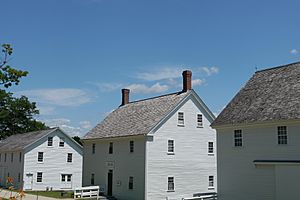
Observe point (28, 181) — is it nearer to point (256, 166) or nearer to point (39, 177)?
point (39, 177)

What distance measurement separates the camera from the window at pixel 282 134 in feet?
73.4

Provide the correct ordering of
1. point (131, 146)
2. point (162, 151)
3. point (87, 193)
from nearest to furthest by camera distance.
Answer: point (162, 151)
point (131, 146)
point (87, 193)

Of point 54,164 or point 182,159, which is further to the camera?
point 54,164

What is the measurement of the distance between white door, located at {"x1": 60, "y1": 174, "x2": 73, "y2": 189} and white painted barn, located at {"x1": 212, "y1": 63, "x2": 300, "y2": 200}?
90.7ft

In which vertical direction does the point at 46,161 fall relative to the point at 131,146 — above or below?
below

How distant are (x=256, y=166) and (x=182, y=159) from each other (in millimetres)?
11162

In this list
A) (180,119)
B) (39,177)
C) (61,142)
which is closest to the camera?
(180,119)

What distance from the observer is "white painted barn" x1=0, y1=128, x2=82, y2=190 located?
4653 centimetres

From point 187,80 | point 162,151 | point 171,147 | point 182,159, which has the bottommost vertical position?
point 182,159

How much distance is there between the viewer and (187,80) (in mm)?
35562

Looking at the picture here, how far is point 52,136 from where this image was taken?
48.8 meters

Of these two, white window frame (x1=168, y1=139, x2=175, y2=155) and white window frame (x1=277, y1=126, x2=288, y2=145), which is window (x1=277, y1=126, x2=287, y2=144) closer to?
white window frame (x1=277, y1=126, x2=288, y2=145)

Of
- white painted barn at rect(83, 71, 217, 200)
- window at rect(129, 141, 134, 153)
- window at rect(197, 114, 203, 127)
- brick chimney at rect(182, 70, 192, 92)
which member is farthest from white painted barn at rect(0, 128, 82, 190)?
window at rect(197, 114, 203, 127)

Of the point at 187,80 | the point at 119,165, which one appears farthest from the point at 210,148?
the point at 119,165
